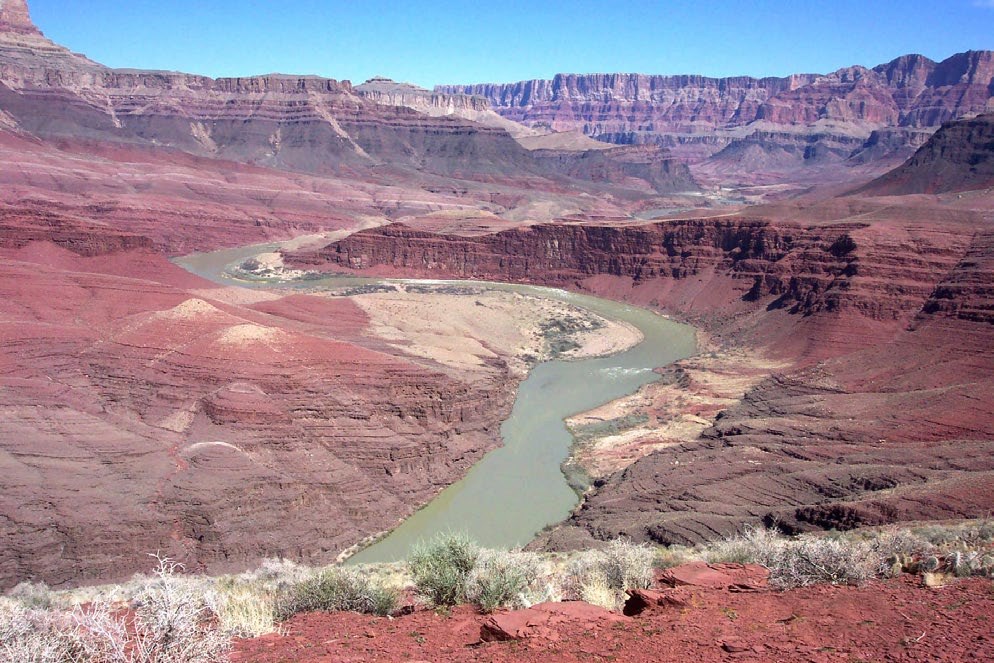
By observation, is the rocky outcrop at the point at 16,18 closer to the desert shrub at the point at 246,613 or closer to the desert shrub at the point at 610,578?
the desert shrub at the point at 246,613

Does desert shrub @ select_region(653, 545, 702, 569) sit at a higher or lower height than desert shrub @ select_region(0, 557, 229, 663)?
lower

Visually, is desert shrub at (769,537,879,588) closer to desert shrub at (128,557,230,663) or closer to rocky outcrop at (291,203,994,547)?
desert shrub at (128,557,230,663)

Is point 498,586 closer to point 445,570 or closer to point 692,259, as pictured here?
point 445,570

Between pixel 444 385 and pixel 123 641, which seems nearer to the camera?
pixel 123 641

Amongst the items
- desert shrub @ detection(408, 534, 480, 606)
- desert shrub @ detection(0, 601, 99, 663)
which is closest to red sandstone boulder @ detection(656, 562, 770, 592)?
desert shrub @ detection(408, 534, 480, 606)

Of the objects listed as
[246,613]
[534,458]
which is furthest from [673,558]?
[534,458]

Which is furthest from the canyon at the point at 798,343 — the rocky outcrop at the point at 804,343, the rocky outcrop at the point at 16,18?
the rocky outcrop at the point at 16,18

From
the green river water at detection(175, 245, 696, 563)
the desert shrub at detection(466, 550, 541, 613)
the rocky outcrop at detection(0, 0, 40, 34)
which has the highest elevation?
the rocky outcrop at detection(0, 0, 40, 34)
